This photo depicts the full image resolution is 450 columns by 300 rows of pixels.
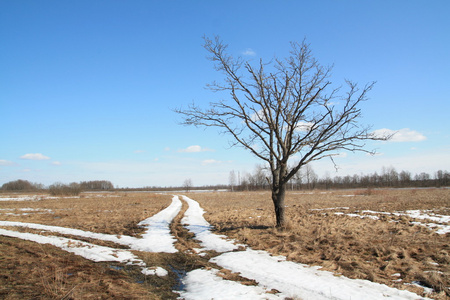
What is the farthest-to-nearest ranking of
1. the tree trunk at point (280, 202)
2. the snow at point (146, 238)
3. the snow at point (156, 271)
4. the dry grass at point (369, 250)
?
1. the tree trunk at point (280, 202)
2. the snow at point (146, 238)
3. the snow at point (156, 271)
4. the dry grass at point (369, 250)

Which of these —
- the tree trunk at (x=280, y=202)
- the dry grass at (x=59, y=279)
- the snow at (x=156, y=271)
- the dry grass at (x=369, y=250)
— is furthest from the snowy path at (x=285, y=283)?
the tree trunk at (x=280, y=202)

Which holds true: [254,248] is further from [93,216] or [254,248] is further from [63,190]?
[63,190]

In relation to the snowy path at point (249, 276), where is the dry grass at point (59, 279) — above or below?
above

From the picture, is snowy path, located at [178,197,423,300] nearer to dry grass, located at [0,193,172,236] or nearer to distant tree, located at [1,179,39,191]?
dry grass, located at [0,193,172,236]

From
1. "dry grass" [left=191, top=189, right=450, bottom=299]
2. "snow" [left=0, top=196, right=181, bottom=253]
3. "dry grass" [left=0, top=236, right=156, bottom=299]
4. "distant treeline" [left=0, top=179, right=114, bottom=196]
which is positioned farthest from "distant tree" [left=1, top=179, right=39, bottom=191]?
"dry grass" [left=191, top=189, right=450, bottom=299]

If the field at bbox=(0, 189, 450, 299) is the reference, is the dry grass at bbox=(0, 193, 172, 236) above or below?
below

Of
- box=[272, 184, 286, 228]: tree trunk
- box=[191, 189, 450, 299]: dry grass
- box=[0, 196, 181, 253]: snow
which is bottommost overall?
box=[0, 196, 181, 253]: snow

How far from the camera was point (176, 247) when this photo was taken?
10125mm

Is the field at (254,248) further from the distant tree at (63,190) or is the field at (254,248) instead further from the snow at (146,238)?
the distant tree at (63,190)

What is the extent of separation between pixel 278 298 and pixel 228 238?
19.3ft

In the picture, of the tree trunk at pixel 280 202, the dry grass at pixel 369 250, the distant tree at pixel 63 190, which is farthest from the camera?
the distant tree at pixel 63 190

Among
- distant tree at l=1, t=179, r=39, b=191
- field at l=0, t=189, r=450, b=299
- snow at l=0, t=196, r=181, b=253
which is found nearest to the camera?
field at l=0, t=189, r=450, b=299

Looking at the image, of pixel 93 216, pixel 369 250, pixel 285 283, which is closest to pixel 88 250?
pixel 285 283

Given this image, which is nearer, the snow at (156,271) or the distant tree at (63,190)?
the snow at (156,271)
